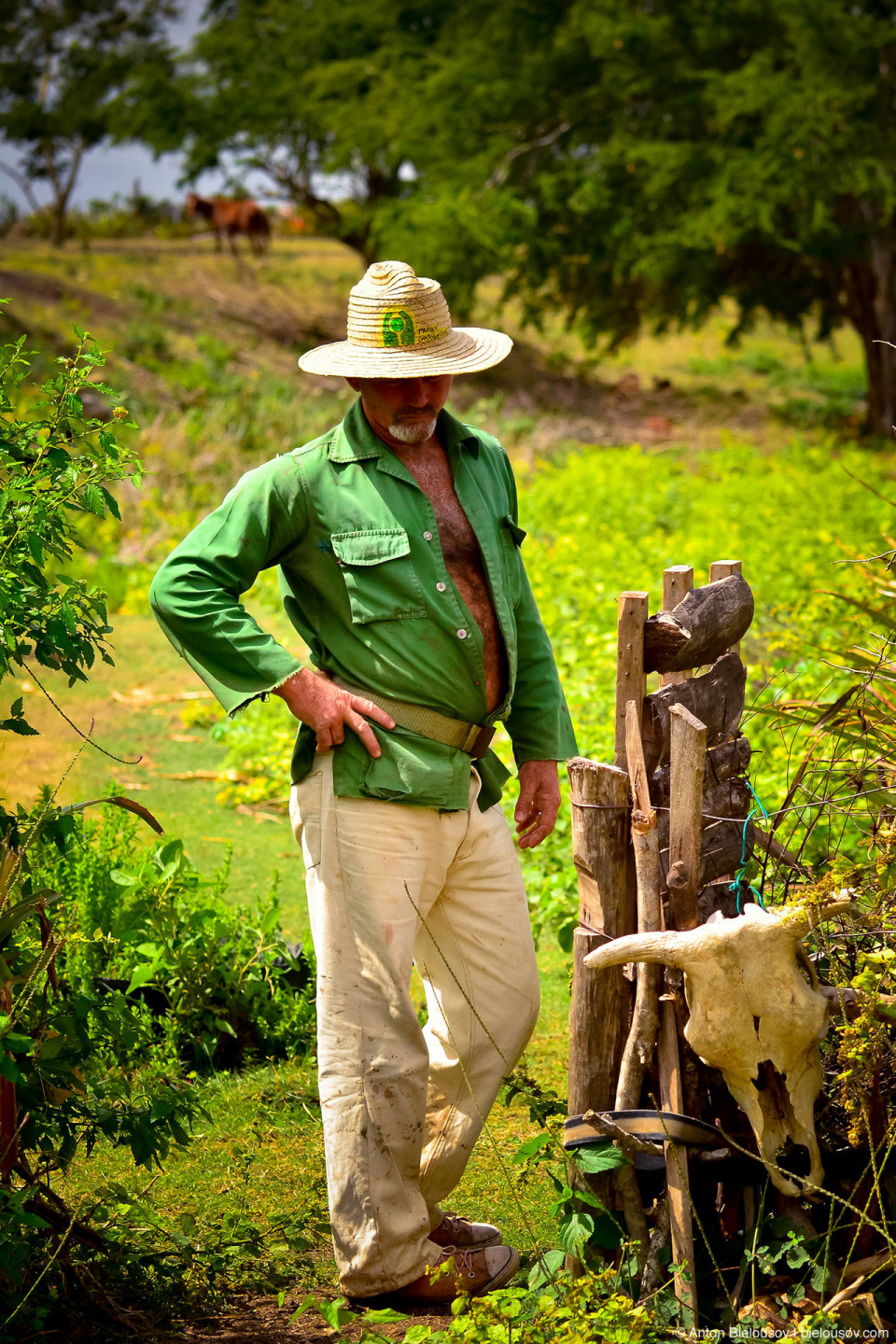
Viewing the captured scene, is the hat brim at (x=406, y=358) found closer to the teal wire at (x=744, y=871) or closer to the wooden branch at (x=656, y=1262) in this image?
the teal wire at (x=744, y=871)

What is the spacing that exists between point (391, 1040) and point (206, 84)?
24707 mm

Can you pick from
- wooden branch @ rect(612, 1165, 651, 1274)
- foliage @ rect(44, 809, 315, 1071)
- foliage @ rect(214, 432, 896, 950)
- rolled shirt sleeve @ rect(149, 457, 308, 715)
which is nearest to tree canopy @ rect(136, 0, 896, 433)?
foliage @ rect(214, 432, 896, 950)

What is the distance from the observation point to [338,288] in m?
25.5

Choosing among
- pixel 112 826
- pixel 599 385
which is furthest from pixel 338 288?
pixel 112 826

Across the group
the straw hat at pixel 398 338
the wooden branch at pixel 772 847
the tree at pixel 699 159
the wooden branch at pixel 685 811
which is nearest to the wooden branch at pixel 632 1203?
the wooden branch at pixel 685 811

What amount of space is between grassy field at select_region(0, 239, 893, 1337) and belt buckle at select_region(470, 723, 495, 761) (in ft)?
2.60

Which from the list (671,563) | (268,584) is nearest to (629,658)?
(671,563)

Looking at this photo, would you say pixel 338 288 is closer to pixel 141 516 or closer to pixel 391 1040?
pixel 141 516

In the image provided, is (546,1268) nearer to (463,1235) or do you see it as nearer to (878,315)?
(463,1235)

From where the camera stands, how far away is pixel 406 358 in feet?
10.1

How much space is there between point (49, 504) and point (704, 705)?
1437 mm

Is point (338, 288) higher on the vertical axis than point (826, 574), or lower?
→ higher

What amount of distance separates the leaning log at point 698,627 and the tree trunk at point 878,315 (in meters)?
16.0

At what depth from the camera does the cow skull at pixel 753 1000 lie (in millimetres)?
2463
